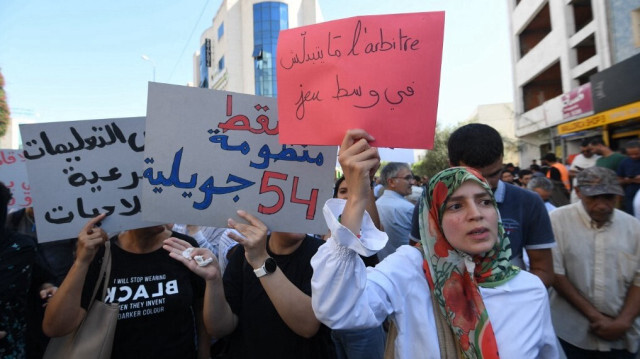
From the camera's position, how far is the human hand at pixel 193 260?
1.79 m

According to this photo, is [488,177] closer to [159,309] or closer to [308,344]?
[308,344]

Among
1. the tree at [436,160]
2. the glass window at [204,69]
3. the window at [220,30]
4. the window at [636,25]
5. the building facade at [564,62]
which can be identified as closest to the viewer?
the window at [636,25]

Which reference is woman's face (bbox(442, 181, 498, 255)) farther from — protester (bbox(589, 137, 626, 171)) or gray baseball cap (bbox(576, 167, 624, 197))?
protester (bbox(589, 137, 626, 171))

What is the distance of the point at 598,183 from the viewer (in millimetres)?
2561

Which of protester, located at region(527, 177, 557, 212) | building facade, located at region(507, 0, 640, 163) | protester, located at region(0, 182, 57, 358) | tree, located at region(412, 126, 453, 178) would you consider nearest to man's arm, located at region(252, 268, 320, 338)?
protester, located at region(0, 182, 57, 358)

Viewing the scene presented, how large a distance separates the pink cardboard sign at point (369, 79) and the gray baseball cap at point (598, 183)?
1.74m

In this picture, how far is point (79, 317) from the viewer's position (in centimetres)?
179

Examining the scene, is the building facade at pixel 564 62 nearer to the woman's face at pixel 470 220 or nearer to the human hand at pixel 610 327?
the human hand at pixel 610 327

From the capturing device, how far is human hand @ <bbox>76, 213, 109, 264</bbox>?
178 centimetres

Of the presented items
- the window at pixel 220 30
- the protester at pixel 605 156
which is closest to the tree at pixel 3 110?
the protester at pixel 605 156

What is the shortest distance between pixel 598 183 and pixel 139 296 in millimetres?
2809

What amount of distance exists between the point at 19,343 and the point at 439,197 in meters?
2.17

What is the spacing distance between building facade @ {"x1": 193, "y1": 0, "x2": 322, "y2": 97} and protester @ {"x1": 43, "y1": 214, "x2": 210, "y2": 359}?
3854cm

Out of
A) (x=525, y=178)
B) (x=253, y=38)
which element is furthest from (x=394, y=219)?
(x=253, y=38)
